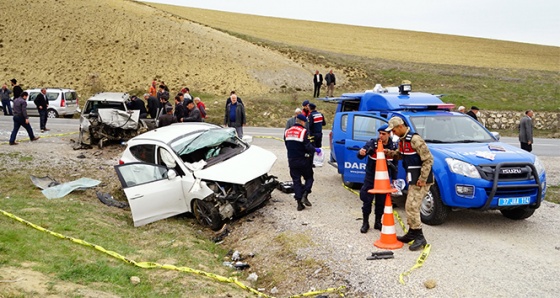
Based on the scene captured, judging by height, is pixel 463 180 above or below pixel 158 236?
above

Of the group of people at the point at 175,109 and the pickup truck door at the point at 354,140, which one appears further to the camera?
the group of people at the point at 175,109

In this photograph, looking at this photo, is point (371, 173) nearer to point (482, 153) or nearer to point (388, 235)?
point (388, 235)

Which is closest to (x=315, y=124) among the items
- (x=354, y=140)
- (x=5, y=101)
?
(x=354, y=140)

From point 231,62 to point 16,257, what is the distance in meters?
33.1

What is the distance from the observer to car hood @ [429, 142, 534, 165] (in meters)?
7.98

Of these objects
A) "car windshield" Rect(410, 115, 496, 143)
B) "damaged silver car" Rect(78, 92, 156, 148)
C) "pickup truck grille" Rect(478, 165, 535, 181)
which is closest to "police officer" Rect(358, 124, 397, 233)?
"car windshield" Rect(410, 115, 496, 143)

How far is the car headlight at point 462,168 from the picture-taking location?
7867mm

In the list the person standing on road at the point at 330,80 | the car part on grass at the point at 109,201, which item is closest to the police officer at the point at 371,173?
the car part on grass at the point at 109,201

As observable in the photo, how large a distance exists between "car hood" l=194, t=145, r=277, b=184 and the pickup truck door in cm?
147

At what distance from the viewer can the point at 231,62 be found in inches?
1518

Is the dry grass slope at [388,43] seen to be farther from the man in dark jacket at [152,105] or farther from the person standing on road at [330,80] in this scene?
the man in dark jacket at [152,105]

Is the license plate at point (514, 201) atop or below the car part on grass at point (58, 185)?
atop

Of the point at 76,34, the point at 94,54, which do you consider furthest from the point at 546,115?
the point at 76,34

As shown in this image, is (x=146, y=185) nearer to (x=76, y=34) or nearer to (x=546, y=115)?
(x=546, y=115)
